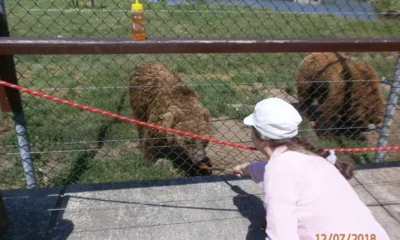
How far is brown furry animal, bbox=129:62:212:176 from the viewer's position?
431cm

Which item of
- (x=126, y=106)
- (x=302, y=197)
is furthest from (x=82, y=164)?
(x=302, y=197)

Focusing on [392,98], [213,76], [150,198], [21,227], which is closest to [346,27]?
[213,76]

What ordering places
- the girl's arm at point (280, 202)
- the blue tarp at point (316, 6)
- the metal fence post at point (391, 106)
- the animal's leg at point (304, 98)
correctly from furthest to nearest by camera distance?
the animal's leg at point (304, 98) < the blue tarp at point (316, 6) < the metal fence post at point (391, 106) < the girl's arm at point (280, 202)

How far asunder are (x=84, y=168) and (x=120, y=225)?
1472 mm

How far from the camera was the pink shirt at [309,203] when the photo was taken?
1960 millimetres

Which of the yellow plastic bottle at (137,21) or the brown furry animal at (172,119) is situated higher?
the yellow plastic bottle at (137,21)

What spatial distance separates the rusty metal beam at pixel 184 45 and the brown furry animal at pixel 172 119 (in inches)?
50.1

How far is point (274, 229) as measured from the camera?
193cm

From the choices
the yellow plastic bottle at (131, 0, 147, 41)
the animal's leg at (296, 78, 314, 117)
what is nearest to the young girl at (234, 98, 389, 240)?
the yellow plastic bottle at (131, 0, 147, 41)

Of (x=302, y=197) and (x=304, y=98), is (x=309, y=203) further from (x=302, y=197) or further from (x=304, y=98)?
(x=304, y=98)

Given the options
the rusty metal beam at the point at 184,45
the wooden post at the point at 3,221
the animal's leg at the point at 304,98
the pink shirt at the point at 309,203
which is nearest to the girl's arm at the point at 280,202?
the pink shirt at the point at 309,203

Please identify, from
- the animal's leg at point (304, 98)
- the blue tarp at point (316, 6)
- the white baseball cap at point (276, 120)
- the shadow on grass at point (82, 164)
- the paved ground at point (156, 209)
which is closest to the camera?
the white baseball cap at point (276, 120)

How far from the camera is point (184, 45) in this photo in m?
2.92
